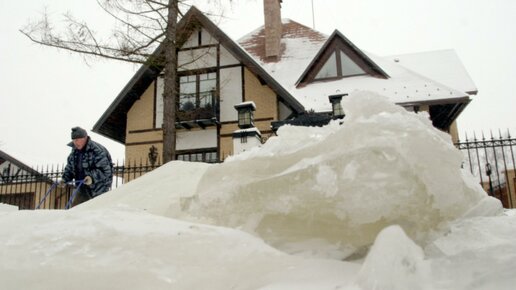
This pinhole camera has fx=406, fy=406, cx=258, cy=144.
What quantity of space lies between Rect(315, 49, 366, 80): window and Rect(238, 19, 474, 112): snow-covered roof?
0.93 ft

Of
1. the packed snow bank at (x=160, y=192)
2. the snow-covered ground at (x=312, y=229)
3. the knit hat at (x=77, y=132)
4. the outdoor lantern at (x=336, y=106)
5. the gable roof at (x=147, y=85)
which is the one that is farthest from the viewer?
the gable roof at (x=147, y=85)

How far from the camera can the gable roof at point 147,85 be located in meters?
12.1

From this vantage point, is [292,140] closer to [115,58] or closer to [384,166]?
[384,166]

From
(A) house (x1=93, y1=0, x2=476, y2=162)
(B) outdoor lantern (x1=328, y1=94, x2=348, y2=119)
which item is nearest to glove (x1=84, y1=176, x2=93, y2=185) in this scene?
(B) outdoor lantern (x1=328, y1=94, x2=348, y2=119)

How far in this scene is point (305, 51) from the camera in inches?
623

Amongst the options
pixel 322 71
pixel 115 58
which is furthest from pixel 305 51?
pixel 115 58

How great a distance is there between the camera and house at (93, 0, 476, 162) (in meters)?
12.4

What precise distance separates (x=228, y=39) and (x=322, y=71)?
326cm

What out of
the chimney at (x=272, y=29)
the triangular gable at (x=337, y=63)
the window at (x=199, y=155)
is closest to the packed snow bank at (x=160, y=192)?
the window at (x=199, y=155)

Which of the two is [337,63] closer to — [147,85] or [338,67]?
[338,67]

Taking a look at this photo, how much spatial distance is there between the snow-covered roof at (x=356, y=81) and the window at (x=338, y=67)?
28cm

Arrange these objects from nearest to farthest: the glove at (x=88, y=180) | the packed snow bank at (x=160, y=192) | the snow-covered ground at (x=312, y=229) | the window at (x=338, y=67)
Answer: the snow-covered ground at (x=312, y=229), the packed snow bank at (x=160, y=192), the glove at (x=88, y=180), the window at (x=338, y=67)

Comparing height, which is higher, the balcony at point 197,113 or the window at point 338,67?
the window at point 338,67

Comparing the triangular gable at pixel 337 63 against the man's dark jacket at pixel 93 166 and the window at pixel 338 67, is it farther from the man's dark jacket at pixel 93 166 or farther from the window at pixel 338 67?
the man's dark jacket at pixel 93 166
